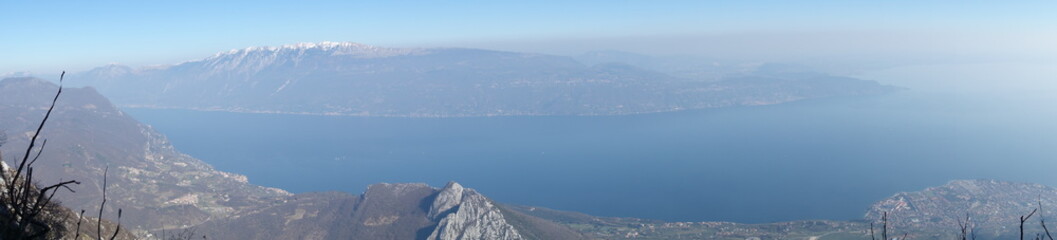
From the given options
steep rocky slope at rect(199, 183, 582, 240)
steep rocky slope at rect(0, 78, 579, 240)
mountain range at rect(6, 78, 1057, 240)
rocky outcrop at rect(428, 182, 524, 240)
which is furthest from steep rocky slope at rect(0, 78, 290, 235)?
rocky outcrop at rect(428, 182, 524, 240)

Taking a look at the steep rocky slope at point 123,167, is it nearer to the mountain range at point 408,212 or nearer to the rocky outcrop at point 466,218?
the mountain range at point 408,212

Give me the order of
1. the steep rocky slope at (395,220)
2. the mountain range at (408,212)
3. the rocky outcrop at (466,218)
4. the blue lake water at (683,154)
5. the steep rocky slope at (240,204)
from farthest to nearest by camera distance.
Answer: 1. the blue lake water at (683,154)
2. the mountain range at (408,212)
3. the steep rocky slope at (240,204)
4. the steep rocky slope at (395,220)
5. the rocky outcrop at (466,218)

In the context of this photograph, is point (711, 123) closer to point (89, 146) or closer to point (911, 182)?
point (911, 182)

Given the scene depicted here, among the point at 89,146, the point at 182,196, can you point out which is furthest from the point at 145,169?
the point at 182,196

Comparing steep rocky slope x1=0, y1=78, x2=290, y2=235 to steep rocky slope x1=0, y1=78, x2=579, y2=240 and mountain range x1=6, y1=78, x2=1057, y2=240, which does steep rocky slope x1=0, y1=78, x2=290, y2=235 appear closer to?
steep rocky slope x1=0, y1=78, x2=579, y2=240

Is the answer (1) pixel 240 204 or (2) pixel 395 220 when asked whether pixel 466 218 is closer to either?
(2) pixel 395 220

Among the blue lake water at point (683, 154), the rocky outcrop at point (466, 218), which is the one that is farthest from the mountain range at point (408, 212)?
the blue lake water at point (683, 154)
